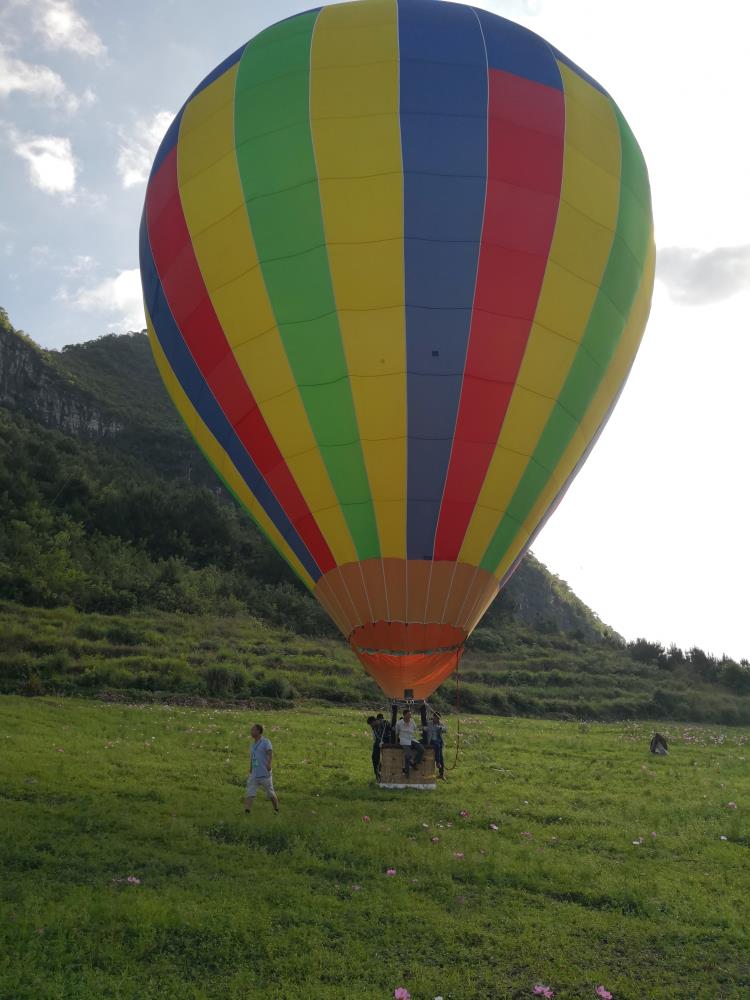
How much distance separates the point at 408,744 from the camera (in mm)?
10852

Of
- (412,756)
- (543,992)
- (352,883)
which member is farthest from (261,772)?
(543,992)

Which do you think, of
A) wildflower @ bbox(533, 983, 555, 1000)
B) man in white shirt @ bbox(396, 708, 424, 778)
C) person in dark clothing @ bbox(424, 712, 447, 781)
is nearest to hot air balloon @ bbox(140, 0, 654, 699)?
man in white shirt @ bbox(396, 708, 424, 778)

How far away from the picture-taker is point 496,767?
514 inches

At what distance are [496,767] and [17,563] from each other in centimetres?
2308

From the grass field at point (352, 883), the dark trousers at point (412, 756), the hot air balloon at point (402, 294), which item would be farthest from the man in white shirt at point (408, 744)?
the hot air balloon at point (402, 294)

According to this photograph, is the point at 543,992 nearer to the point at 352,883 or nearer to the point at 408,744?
the point at 352,883

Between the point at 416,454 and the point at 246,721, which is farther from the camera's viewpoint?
the point at 246,721

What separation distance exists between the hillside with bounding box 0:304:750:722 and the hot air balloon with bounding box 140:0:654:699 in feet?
38.3

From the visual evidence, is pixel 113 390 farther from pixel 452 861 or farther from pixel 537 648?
pixel 452 861

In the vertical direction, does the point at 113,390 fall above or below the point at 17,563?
above

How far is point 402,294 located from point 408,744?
6.10 m

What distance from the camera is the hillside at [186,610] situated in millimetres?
21875

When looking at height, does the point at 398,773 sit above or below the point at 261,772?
below

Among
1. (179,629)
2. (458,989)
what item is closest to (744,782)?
(458,989)
